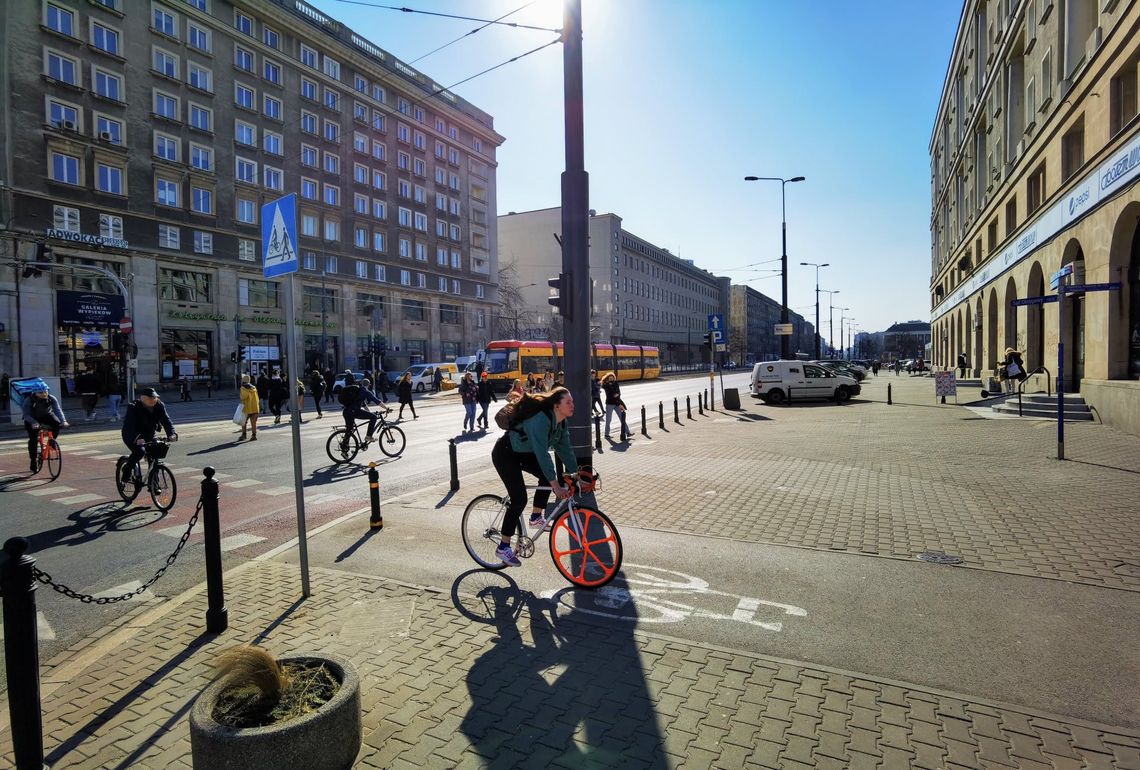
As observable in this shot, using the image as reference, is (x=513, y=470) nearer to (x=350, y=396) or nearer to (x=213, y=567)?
(x=213, y=567)

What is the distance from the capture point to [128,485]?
877cm

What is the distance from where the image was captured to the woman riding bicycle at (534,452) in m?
5.07

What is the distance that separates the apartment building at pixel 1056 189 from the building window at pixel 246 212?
43113 millimetres

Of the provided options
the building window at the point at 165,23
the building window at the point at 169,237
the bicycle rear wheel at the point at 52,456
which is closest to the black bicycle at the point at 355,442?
the bicycle rear wheel at the point at 52,456

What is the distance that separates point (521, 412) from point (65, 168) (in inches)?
A: 1608

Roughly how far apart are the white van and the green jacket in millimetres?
23066

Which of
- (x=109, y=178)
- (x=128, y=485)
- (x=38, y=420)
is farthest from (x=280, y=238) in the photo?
(x=109, y=178)

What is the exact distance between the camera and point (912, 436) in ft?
48.0

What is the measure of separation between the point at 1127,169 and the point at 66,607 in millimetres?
19395

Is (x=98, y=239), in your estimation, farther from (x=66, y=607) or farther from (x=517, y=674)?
(x=517, y=674)

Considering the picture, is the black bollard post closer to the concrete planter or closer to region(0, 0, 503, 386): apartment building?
the concrete planter

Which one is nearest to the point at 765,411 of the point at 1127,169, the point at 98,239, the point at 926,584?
the point at 1127,169

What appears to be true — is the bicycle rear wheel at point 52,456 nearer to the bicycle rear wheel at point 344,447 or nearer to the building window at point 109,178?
the bicycle rear wheel at point 344,447

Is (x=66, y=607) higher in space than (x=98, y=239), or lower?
lower
